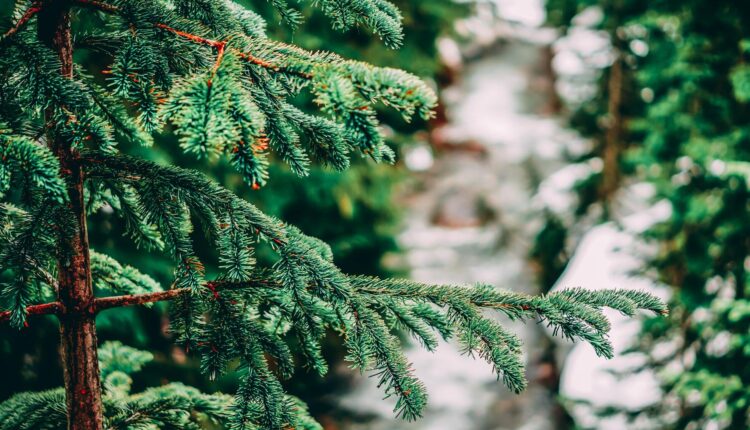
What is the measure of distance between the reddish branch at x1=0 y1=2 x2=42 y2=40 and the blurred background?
7.46ft

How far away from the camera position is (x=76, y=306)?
5.24 ft

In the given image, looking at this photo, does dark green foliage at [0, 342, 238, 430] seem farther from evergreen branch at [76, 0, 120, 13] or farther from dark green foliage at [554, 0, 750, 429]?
dark green foliage at [554, 0, 750, 429]

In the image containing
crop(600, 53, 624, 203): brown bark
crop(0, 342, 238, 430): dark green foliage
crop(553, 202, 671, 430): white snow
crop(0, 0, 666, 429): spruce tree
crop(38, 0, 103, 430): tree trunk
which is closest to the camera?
crop(0, 0, 666, 429): spruce tree

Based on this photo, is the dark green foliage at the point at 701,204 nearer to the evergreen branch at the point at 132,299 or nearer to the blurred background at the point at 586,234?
the blurred background at the point at 586,234

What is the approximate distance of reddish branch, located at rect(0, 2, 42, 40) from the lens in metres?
1.39

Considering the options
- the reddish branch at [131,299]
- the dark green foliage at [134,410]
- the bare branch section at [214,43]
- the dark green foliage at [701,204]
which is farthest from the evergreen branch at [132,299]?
the dark green foliage at [701,204]

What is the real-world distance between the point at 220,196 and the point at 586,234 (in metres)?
8.57

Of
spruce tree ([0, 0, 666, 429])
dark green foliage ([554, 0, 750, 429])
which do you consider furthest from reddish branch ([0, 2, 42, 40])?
dark green foliage ([554, 0, 750, 429])

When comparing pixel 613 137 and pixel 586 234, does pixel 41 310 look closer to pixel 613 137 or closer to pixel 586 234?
pixel 613 137

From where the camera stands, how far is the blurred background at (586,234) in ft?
14.7

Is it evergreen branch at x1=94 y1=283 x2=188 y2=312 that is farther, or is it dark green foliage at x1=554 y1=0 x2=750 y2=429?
dark green foliage at x1=554 y1=0 x2=750 y2=429

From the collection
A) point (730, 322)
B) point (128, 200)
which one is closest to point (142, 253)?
point (128, 200)

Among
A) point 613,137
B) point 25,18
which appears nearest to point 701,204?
point 613,137

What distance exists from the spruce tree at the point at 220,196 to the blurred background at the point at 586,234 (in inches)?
56.5
